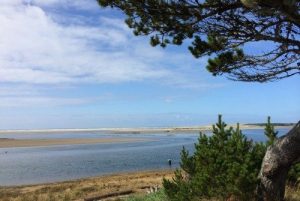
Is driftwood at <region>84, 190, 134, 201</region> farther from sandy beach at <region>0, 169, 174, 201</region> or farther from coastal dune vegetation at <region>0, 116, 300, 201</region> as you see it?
coastal dune vegetation at <region>0, 116, 300, 201</region>

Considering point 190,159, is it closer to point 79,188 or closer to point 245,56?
point 245,56

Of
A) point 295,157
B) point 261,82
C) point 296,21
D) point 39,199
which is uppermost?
point 296,21

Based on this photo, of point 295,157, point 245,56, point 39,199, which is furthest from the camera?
point 39,199

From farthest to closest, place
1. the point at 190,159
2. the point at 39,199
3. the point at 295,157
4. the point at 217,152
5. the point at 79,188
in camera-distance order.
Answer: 1. the point at 79,188
2. the point at 39,199
3. the point at 190,159
4. the point at 217,152
5. the point at 295,157

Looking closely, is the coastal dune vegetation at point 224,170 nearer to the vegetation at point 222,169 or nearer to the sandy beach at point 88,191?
the vegetation at point 222,169

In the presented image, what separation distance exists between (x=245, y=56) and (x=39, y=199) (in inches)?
522

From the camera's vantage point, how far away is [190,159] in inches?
492

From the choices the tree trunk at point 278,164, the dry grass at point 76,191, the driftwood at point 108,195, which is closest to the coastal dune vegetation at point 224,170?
the tree trunk at point 278,164

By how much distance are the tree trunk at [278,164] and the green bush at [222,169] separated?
8.8 inches

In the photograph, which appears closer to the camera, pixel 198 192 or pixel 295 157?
Result: pixel 295 157

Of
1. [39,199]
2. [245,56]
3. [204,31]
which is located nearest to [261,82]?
[245,56]

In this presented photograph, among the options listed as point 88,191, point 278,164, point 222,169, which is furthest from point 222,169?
point 88,191

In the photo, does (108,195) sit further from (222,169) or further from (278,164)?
(278,164)

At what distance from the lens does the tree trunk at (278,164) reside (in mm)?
10039
